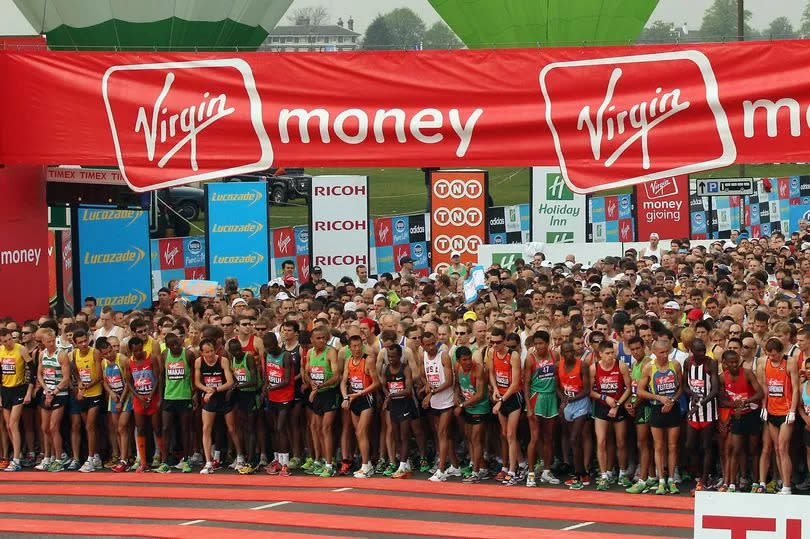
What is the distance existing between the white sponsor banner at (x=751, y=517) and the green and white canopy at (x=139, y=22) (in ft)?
46.2

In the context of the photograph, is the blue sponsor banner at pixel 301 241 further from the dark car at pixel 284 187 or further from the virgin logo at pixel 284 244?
the dark car at pixel 284 187

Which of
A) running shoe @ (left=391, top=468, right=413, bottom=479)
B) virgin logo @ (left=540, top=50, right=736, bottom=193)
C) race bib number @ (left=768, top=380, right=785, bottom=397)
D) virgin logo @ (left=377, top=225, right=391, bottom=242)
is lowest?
Answer: running shoe @ (left=391, top=468, right=413, bottom=479)

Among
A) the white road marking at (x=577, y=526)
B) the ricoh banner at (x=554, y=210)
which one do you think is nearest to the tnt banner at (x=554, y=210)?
the ricoh banner at (x=554, y=210)

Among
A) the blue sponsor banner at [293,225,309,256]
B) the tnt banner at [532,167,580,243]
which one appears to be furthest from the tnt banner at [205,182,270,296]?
the tnt banner at [532,167,580,243]

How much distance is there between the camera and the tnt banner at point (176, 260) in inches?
1085

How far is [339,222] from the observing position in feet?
87.0

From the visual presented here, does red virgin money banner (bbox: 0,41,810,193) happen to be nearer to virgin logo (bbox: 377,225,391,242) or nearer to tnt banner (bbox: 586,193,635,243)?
virgin logo (bbox: 377,225,391,242)

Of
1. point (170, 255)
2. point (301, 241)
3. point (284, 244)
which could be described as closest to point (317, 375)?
point (170, 255)

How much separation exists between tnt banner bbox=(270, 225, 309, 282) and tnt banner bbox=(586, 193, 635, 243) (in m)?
8.65

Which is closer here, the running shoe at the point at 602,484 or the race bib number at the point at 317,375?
the running shoe at the point at 602,484

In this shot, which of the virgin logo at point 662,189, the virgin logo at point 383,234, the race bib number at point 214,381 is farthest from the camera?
the virgin logo at point 662,189

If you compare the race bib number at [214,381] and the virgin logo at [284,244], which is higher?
the virgin logo at [284,244]

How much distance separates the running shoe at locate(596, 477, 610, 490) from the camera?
13.6m

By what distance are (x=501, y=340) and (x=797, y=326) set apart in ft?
9.63
